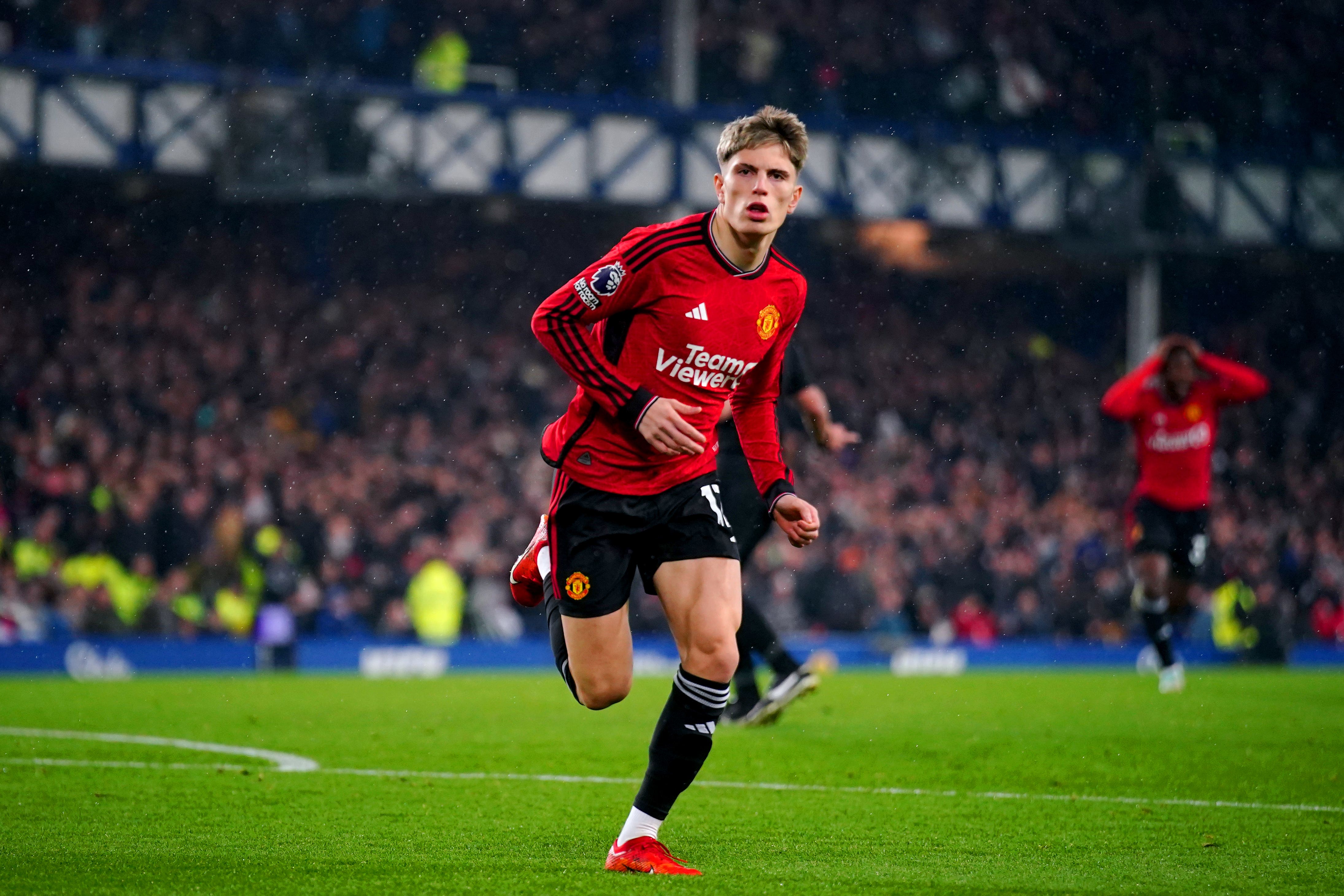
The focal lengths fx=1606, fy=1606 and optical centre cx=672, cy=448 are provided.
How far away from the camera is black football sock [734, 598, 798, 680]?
9.03 metres

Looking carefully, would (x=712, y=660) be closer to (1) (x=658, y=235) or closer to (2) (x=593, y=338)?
(2) (x=593, y=338)

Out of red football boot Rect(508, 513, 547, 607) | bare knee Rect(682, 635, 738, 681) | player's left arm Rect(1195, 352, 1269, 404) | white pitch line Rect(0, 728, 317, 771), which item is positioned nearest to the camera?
bare knee Rect(682, 635, 738, 681)

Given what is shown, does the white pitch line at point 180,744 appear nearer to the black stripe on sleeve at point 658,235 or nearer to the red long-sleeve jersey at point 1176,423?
the black stripe on sleeve at point 658,235

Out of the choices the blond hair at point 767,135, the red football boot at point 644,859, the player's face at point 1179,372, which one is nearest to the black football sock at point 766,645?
the red football boot at point 644,859

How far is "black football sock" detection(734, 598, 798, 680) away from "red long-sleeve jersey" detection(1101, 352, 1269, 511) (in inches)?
160

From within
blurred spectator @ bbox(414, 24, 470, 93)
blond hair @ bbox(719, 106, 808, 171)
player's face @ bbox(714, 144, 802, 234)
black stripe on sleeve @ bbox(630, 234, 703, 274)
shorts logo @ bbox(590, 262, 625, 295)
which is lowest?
shorts logo @ bbox(590, 262, 625, 295)

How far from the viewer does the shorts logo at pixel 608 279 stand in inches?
204

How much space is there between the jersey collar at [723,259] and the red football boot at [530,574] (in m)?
1.08

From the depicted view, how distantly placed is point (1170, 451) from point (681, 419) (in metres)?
8.00

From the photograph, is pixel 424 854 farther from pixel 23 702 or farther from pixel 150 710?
pixel 23 702

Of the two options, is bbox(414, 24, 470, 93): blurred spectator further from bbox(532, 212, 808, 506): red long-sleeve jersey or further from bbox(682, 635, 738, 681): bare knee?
bbox(682, 635, 738, 681): bare knee

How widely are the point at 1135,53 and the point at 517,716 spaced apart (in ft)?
67.7

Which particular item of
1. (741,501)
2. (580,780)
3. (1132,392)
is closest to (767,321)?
(580,780)

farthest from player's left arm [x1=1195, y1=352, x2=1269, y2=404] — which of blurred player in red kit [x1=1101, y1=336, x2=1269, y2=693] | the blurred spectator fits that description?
the blurred spectator
